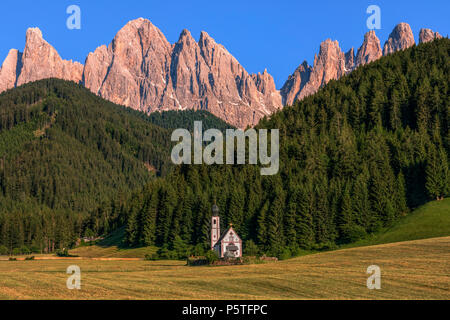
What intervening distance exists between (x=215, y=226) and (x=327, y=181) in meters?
31.1

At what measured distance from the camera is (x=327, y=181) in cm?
13275

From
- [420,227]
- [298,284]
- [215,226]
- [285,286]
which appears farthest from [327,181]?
[285,286]

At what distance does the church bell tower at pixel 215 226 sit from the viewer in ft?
396

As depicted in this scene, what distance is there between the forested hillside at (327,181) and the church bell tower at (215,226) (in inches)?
102

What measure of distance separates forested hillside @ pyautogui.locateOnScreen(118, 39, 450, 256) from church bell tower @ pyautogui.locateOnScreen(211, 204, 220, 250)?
2586 mm

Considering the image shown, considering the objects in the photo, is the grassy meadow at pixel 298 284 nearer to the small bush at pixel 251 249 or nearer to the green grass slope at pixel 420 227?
the green grass slope at pixel 420 227

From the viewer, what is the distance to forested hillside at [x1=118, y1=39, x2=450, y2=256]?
11619 cm

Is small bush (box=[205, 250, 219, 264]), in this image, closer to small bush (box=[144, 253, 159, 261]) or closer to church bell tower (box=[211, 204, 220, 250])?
small bush (box=[144, 253, 159, 261])

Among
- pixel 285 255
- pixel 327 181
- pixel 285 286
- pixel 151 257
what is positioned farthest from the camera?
pixel 327 181

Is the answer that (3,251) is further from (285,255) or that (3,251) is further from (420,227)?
(420,227)

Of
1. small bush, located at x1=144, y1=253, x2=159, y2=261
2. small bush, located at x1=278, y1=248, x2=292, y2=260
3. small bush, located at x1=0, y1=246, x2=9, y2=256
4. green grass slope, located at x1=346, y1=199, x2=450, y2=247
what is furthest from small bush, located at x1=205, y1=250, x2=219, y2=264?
small bush, located at x1=0, y1=246, x2=9, y2=256
